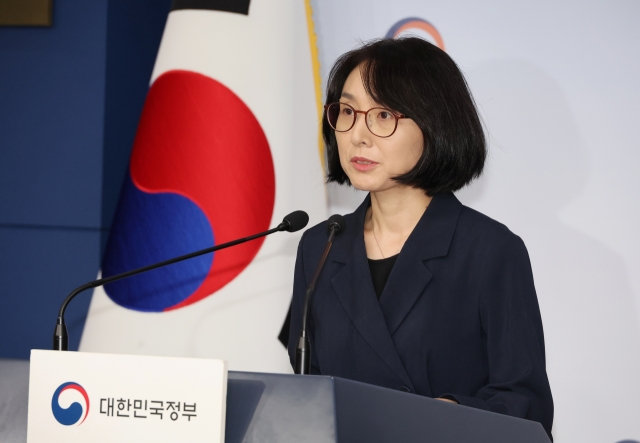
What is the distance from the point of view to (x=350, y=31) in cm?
281

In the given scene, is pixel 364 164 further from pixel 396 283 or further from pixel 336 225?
pixel 396 283

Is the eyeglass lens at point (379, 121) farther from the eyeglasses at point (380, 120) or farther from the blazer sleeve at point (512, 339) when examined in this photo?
the blazer sleeve at point (512, 339)

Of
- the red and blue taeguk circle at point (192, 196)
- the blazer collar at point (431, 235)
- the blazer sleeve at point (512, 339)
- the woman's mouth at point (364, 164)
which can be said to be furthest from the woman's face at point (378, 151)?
the red and blue taeguk circle at point (192, 196)

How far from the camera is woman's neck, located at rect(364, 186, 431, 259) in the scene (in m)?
1.63

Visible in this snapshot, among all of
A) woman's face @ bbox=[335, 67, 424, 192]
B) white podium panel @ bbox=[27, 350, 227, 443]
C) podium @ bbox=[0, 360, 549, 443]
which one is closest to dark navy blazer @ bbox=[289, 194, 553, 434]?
woman's face @ bbox=[335, 67, 424, 192]

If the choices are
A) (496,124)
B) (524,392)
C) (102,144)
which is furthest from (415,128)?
(102,144)

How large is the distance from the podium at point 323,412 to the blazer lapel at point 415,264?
1.85 ft

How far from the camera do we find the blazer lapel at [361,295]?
1479 millimetres

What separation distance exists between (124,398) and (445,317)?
2.54 feet

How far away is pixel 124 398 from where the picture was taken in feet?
2.92

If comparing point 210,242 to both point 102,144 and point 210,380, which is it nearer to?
point 102,144

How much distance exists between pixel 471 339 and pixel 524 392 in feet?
0.57

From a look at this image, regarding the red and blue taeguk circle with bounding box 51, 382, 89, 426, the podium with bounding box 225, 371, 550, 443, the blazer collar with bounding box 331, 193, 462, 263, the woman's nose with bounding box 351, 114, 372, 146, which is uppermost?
the woman's nose with bounding box 351, 114, 372, 146

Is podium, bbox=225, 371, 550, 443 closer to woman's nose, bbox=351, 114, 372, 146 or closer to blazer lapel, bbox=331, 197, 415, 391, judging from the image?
blazer lapel, bbox=331, 197, 415, 391
